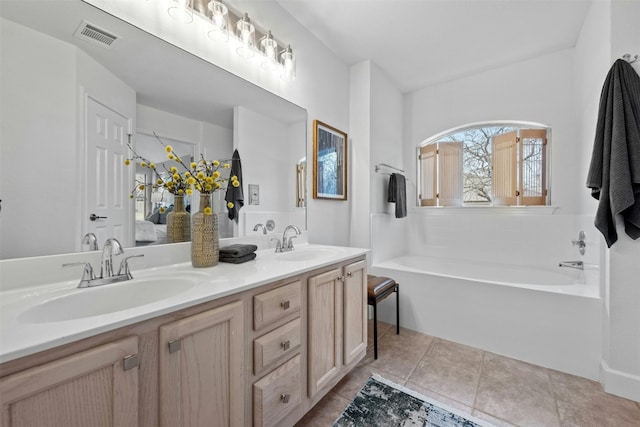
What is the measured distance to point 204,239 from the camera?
1270mm

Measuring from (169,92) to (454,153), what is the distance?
10.1 feet

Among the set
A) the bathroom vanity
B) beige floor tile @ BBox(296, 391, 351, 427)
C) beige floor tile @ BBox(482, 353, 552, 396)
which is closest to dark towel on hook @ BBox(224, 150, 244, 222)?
the bathroom vanity

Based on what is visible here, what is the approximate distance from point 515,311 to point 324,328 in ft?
5.26

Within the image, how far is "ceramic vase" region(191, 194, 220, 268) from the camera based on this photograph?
1.26 m

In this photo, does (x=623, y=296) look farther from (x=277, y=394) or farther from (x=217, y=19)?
(x=217, y=19)

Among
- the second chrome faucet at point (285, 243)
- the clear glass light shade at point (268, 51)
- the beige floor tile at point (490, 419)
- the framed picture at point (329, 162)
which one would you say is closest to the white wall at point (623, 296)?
the beige floor tile at point (490, 419)

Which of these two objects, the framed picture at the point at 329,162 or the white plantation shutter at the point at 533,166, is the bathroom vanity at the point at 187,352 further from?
the white plantation shutter at the point at 533,166

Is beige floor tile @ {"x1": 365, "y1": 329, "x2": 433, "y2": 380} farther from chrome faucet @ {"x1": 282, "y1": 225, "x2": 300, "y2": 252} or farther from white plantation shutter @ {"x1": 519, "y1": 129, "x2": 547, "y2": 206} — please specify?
white plantation shutter @ {"x1": 519, "y1": 129, "x2": 547, "y2": 206}

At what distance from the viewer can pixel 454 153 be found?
322 centimetres

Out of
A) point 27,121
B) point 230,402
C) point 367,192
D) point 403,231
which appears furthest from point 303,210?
point 403,231

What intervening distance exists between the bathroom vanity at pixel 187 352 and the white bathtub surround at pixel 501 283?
127cm

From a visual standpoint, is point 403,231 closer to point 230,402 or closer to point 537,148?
point 537,148

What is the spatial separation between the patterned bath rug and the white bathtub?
2.89ft

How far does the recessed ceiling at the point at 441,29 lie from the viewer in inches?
77.6
